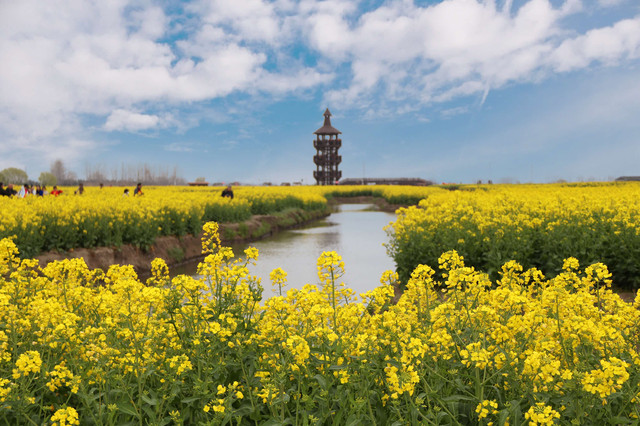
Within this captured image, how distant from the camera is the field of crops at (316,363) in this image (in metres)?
2.76

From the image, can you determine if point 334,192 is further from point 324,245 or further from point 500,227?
point 500,227

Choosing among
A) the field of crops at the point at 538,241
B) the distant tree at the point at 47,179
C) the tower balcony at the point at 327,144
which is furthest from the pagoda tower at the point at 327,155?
the field of crops at the point at 538,241

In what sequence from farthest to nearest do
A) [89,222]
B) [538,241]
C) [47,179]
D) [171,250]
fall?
1. [47,179]
2. [171,250]
3. [89,222]
4. [538,241]

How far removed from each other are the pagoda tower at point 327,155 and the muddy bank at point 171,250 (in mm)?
52744

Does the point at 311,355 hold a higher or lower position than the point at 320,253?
higher

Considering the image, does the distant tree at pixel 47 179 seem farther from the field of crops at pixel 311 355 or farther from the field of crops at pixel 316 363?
the field of crops at pixel 316 363

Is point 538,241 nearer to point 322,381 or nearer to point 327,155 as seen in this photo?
point 322,381

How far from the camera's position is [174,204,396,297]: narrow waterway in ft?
37.6

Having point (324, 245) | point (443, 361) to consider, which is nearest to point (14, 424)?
point (443, 361)

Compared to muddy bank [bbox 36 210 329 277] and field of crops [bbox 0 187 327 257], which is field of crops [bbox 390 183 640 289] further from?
field of crops [bbox 0 187 327 257]

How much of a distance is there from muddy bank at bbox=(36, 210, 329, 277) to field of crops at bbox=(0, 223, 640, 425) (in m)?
8.92

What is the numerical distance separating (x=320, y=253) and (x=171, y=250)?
17.9 feet

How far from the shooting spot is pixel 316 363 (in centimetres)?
319

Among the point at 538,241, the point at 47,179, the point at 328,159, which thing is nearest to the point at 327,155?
the point at 328,159
